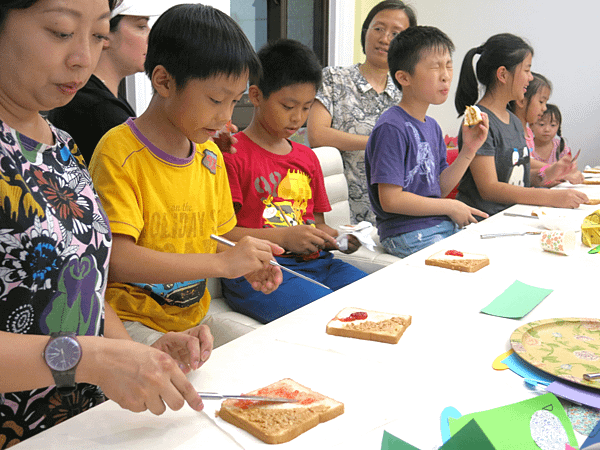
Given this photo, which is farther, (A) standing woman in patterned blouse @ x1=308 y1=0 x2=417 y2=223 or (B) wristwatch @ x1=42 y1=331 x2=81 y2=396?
(A) standing woman in patterned blouse @ x1=308 y1=0 x2=417 y2=223

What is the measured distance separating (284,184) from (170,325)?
66 centimetres

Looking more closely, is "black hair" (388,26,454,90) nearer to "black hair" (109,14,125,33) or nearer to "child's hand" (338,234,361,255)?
"child's hand" (338,234,361,255)

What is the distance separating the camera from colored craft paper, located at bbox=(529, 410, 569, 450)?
60 cm

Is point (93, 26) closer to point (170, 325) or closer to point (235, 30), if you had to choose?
point (235, 30)

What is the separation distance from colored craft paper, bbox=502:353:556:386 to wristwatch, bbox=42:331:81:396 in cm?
58

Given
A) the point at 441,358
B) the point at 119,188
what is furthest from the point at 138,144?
the point at 441,358

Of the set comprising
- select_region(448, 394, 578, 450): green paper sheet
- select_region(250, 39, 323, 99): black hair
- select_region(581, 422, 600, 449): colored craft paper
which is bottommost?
select_region(448, 394, 578, 450): green paper sheet

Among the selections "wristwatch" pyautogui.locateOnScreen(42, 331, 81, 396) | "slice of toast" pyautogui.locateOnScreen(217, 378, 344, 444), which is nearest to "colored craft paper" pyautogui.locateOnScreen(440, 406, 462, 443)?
"slice of toast" pyautogui.locateOnScreen(217, 378, 344, 444)

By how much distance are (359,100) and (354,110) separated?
2.6 inches

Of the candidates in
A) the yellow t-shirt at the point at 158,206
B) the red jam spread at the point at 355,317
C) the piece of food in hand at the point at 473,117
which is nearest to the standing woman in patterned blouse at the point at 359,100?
the piece of food in hand at the point at 473,117

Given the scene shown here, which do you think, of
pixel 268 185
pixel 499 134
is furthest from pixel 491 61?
pixel 268 185

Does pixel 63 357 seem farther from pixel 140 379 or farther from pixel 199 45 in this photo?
pixel 199 45

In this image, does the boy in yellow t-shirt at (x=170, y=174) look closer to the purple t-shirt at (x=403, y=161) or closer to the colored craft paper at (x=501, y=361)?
the colored craft paper at (x=501, y=361)

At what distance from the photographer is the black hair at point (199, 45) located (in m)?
1.19
